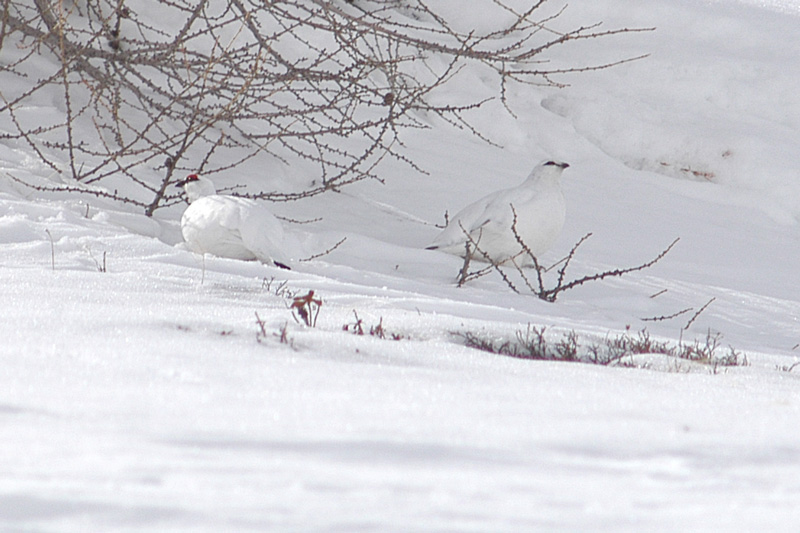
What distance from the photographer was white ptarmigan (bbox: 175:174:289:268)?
4.21 meters

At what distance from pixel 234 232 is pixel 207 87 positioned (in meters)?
1.09

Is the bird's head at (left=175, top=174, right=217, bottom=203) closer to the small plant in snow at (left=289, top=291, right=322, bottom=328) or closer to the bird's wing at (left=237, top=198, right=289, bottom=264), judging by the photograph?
the bird's wing at (left=237, top=198, right=289, bottom=264)

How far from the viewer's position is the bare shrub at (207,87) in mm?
4848

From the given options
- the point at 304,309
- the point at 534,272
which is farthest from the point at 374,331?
the point at 534,272

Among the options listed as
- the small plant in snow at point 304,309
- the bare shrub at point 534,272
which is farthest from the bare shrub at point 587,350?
the bare shrub at point 534,272

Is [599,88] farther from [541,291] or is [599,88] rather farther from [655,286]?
[541,291]

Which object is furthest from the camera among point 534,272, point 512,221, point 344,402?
point 534,272

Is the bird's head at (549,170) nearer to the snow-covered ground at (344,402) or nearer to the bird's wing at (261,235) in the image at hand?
the snow-covered ground at (344,402)

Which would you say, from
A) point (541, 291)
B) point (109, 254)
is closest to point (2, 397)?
point (109, 254)

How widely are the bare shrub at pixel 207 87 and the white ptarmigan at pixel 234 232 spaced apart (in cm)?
42

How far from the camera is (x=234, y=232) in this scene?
424 centimetres

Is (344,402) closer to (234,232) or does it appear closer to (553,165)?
(234,232)

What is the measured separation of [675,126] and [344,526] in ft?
28.4

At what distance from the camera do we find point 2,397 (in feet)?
5.08
